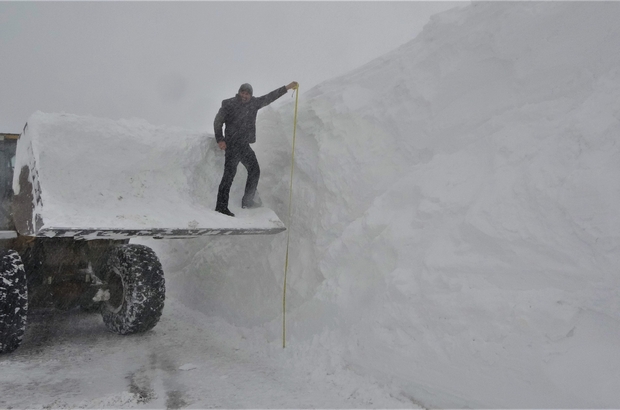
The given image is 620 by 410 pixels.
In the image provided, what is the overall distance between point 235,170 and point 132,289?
190 centimetres

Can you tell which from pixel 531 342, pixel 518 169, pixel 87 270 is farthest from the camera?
pixel 87 270

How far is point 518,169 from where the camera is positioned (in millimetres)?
4262

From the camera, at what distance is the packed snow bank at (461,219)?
349 cm

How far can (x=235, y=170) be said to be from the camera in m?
5.93

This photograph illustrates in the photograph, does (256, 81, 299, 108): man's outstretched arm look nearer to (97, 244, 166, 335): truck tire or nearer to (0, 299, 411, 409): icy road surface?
(97, 244, 166, 335): truck tire

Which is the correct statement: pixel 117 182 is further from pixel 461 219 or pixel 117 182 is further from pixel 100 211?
pixel 461 219

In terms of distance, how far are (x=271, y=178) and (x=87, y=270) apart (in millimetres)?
2676

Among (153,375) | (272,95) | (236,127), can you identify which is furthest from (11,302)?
(272,95)

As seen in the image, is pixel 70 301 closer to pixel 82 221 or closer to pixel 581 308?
pixel 82 221

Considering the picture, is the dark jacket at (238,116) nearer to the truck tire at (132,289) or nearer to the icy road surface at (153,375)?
the truck tire at (132,289)

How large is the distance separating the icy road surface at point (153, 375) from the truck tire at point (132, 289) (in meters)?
0.27

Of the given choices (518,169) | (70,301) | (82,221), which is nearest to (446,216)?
(518,169)

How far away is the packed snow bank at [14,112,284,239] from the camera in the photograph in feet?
14.9

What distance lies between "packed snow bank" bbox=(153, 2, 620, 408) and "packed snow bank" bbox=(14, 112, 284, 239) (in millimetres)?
1025
